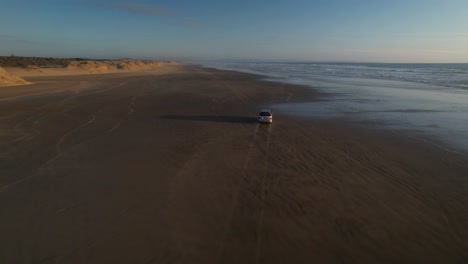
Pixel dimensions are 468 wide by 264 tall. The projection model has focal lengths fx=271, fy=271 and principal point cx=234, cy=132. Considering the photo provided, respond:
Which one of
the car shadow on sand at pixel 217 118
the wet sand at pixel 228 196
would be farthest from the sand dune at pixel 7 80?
the car shadow on sand at pixel 217 118

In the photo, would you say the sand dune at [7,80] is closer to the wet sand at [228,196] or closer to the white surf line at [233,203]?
the wet sand at [228,196]

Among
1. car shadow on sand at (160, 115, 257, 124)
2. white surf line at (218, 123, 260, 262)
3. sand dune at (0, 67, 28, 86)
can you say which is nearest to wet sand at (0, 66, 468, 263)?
white surf line at (218, 123, 260, 262)

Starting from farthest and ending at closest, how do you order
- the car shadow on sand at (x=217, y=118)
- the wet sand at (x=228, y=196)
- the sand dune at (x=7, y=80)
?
the sand dune at (x=7, y=80)
the car shadow on sand at (x=217, y=118)
the wet sand at (x=228, y=196)

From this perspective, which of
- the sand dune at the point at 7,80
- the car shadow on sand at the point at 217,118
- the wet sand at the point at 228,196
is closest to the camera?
the wet sand at the point at 228,196

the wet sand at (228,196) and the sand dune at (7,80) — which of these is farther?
the sand dune at (7,80)

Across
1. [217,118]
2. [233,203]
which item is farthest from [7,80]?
[233,203]

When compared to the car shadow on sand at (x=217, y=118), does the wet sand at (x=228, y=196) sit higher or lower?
lower

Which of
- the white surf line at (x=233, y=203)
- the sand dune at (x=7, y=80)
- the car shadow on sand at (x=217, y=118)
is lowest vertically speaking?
the white surf line at (x=233, y=203)

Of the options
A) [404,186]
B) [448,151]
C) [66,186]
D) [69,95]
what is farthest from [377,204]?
[69,95]

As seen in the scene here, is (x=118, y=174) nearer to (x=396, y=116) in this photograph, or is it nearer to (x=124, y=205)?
(x=124, y=205)

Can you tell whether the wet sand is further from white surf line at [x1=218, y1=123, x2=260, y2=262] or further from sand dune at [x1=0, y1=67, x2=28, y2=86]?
sand dune at [x1=0, y1=67, x2=28, y2=86]
